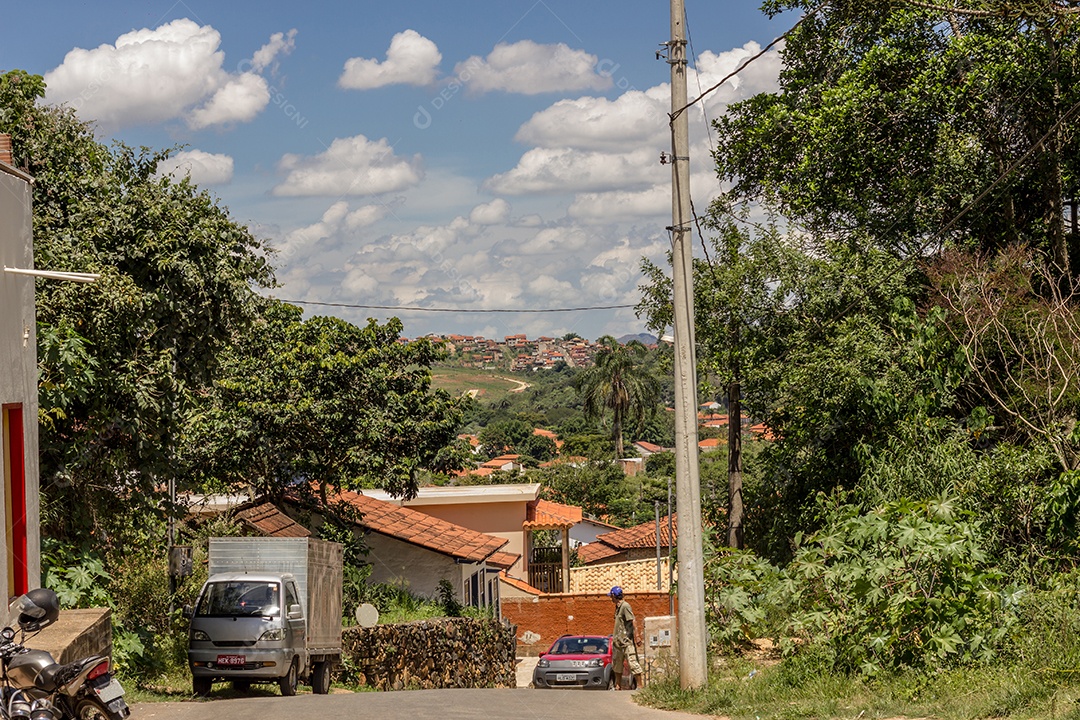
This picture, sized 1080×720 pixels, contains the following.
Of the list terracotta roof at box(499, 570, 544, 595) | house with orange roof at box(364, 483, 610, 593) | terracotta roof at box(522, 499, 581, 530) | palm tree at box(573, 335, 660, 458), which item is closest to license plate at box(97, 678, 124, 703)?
house with orange roof at box(364, 483, 610, 593)

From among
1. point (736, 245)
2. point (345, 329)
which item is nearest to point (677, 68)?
point (736, 245)

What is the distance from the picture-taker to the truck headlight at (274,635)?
16.9m

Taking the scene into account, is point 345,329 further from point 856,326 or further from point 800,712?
point 800,712

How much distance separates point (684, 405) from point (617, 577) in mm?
34128

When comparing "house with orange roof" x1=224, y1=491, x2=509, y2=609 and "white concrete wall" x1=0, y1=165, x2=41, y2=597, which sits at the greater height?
"white concrete wall" x1=0, y1=165, x2=41, y2=597

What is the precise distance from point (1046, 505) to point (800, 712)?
7660mm

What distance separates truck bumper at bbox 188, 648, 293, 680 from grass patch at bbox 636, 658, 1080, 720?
6153mm

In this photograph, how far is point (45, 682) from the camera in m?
7.66

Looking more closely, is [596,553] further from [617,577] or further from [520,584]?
[520,584]

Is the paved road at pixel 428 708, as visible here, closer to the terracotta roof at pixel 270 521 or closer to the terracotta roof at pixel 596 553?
the terracotta roof at pixel 270 521

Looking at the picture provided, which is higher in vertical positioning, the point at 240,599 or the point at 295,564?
the point at 295,564

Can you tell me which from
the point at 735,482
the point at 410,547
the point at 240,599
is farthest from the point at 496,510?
the point at 240,599

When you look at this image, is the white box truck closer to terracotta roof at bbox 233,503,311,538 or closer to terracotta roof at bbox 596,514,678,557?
terracotta roof at bbox 233,503,311,538

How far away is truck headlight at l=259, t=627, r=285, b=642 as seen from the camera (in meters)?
16.9
